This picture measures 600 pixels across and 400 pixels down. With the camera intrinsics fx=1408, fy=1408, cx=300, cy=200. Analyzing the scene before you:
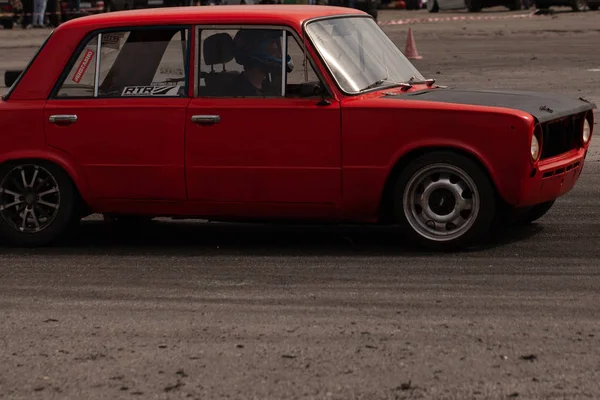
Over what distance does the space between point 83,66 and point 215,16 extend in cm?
91

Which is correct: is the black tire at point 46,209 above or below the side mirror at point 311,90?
below

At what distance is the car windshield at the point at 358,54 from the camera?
8391mm

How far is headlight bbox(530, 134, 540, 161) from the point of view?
26.1ft

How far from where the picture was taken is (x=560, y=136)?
332 inches

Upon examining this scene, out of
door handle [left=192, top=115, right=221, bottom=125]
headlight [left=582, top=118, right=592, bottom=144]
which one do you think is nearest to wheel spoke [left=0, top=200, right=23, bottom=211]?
door handle [left=192, top=115, right=221, bottom=125]

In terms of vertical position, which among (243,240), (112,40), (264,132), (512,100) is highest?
(112,40)

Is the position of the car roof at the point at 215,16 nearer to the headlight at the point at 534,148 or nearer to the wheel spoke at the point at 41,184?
the wheel spoke at the point at 41,184

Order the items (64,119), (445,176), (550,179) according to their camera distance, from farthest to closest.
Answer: (64,119) < (550,179) < (445,176)

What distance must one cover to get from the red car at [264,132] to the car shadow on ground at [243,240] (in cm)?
19

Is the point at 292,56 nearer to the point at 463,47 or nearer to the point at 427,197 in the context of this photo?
the point at 427,197

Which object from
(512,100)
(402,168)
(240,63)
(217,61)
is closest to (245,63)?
(240,63)

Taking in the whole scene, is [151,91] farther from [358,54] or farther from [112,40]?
[358,54]

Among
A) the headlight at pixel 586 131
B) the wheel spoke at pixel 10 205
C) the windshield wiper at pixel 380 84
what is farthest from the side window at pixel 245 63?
the headlight at pixel 586 131

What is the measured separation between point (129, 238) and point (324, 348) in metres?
3.50
